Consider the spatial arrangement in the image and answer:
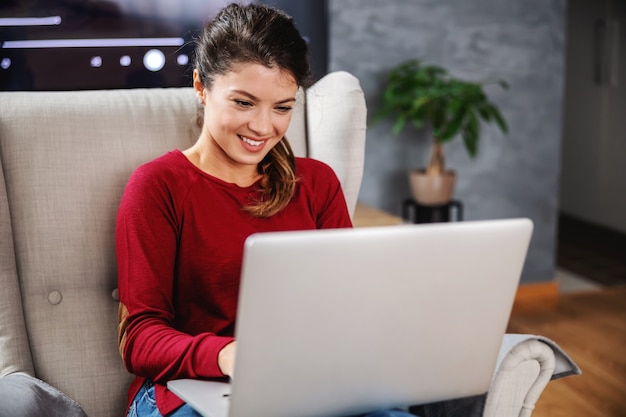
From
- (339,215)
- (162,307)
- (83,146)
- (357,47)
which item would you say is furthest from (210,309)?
(357,47)

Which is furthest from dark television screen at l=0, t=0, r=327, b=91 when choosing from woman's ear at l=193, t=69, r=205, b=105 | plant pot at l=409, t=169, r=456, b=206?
woman's ear at l=193, t=69, r=205, b=105

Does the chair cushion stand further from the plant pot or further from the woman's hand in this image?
the plant pot

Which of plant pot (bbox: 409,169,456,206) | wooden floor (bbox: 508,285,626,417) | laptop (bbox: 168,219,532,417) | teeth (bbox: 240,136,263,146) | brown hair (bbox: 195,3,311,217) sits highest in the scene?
brown hair (bbox: 195,3,311,217)

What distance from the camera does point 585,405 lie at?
107 inches

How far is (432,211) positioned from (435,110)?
16.1 inches

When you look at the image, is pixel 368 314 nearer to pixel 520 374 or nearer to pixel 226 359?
pixel 226 359

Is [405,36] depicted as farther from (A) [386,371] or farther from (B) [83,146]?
(A) [386,371]

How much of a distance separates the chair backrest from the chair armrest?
2.34 feet

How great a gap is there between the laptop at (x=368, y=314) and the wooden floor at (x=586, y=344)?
5.38 ft

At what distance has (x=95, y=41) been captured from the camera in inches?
115

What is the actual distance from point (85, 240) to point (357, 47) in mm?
1962

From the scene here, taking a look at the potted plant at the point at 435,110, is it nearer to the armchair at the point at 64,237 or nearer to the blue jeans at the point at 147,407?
the armchair at the point at 64,237

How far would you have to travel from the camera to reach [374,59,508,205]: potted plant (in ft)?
10.6

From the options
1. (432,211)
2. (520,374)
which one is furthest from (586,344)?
(520,374)
